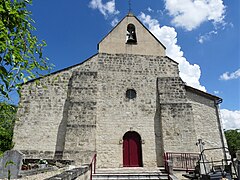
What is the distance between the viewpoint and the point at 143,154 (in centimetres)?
1167

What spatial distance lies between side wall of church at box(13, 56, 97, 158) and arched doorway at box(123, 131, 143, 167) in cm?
388

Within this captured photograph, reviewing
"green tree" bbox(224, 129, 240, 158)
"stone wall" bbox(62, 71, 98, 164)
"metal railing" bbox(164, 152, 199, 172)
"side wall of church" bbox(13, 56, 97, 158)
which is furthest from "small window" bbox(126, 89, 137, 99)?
"green tree" bbox(224, 129, 240, 158)

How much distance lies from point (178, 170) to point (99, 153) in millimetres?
4489

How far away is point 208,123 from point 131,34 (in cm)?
826

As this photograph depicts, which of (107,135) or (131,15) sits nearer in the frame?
(107,135)

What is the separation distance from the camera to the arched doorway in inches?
460

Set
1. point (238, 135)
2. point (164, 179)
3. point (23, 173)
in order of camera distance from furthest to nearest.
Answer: point (238, 135) → point (164, 179) → point (23, 173)

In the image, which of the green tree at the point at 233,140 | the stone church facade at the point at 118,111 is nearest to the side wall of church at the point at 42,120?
the stone church facade at the point at 118,111

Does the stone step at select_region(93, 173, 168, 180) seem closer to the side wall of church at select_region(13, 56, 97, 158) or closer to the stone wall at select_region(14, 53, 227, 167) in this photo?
the stone wall at select_region(14, 53, 227, 167)

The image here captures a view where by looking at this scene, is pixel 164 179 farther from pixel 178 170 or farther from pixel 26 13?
pixel 26 13

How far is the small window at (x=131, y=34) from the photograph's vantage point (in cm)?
1432

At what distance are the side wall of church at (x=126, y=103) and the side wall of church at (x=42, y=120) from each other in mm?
2421

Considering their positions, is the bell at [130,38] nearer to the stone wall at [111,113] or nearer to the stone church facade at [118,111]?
the stone church facade at [118,111]

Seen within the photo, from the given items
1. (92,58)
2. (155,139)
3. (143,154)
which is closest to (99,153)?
(143,154)
